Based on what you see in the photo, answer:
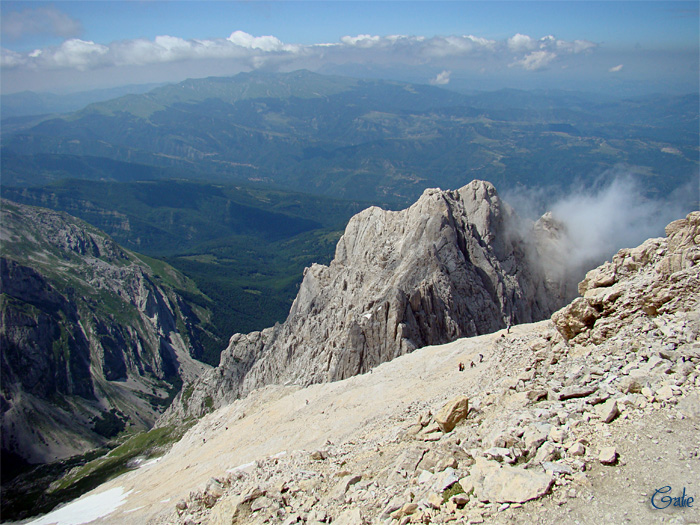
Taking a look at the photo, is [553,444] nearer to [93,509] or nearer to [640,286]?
[640,286]

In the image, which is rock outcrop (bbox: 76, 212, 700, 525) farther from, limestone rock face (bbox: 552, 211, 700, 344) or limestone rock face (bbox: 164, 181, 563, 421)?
limestone rock face (bbox: 164, 181, 563, 421)

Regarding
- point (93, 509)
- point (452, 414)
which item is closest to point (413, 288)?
point (452, 414)

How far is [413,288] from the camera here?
245 feet

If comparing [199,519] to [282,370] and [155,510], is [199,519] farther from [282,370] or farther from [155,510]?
[282,370]

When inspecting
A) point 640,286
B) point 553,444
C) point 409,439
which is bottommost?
point 409,439

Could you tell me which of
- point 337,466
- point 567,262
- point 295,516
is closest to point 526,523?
point 295,516

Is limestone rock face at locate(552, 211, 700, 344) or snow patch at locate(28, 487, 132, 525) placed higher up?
limestone rock face at locate(552, 211, 700, 344)

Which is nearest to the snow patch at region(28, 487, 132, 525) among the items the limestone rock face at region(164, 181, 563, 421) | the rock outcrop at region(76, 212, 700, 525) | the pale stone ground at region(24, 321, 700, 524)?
the pale stone ground at region(24, 321, 700, 524)

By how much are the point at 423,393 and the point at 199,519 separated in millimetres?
19885

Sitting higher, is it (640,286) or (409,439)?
(640,286)

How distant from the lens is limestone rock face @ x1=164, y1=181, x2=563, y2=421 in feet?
234

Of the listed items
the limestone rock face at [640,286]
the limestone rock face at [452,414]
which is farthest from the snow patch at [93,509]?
the limestone rock face at [640,286]

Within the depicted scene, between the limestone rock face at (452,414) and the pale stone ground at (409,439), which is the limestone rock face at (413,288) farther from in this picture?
the limestone rock face at (452,414)

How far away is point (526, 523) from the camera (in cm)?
1623
